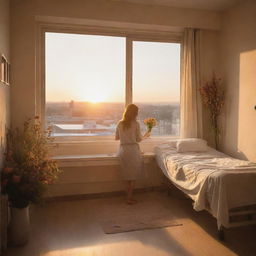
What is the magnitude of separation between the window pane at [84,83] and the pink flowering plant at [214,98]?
131cm

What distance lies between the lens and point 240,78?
425 centimetres

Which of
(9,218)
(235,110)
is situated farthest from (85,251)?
(235,110)

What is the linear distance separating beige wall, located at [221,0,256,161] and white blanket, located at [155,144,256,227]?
0.72 metres

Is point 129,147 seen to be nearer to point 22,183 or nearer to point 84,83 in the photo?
point 84,83

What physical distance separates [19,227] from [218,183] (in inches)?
78.2

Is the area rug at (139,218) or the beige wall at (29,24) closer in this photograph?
the area rug at (139,218)

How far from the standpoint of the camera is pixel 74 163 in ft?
13.6

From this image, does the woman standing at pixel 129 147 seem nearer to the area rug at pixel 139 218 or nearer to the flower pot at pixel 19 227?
the area rug at pixel 139 218

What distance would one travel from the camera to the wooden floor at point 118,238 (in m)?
2.72

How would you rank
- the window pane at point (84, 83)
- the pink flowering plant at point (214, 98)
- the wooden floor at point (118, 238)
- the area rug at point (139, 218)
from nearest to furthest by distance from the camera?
the wooden floor at point (118, 238), the area rug at point (139, 218), the window pane at point (84, 83), the pink flowering plant at point (214, 98)

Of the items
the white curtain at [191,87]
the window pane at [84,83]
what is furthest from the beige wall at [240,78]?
the window pane at [84,83]

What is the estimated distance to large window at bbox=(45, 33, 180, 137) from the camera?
4.42 metres

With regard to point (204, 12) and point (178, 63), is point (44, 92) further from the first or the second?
point (204, 12)

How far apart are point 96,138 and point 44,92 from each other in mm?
1053
